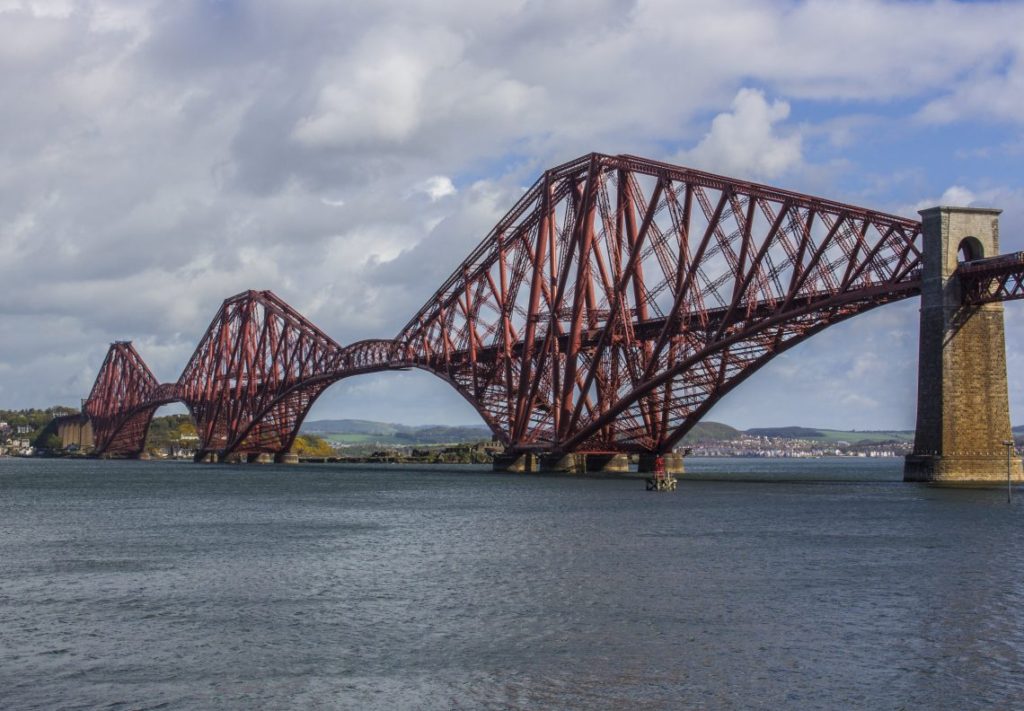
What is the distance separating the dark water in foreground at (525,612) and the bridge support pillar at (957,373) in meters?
8.89

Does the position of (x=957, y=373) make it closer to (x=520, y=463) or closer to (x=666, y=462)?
(x=666, y=462)

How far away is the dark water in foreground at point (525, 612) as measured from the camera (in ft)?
76.0

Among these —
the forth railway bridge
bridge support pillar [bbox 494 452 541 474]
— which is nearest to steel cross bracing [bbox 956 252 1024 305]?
the forth railway bridge

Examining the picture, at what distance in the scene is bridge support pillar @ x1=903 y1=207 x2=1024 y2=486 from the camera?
67.4m

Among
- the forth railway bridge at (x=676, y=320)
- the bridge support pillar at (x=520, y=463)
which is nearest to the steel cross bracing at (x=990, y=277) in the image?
the forth railway bridge at (x=676, y=320)

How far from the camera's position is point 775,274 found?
82.2 m

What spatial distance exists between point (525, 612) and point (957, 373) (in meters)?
43.8

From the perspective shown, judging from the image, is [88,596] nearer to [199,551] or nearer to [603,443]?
[199,551]

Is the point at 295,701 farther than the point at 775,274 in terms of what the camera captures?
No

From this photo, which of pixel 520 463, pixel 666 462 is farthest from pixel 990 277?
pixel 520 463

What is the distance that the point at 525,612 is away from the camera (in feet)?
102

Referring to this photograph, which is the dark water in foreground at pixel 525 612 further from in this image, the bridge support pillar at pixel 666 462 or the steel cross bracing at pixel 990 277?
the bridge support pillar at pixel 666 462

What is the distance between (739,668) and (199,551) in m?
26.2

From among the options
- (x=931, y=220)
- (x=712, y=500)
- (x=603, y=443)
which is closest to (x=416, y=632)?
(x=712, y=500)
